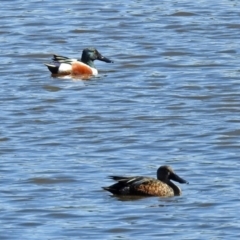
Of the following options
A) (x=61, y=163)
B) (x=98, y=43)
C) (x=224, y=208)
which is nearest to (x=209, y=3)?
(x=98, y=43)

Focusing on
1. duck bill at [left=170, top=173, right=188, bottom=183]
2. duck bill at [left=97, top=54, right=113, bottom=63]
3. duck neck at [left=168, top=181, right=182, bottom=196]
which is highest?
duck bill at [left=170, top=173, right=188, bottom=183]

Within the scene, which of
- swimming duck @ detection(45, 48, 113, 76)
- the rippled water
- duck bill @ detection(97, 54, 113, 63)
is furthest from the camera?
duck bill @ detection(97, 54, 113, 63)

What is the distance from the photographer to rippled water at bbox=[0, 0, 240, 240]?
42.3 feet

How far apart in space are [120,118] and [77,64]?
3.44 meters

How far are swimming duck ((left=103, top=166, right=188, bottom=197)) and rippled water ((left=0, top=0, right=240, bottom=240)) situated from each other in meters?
0.09

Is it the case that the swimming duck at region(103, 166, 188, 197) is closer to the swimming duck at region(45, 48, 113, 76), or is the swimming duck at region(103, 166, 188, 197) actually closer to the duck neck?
the duck neck

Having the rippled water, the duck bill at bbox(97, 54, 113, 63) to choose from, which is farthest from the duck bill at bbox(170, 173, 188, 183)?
the duck bill at bbox(97, 54, 113, 63)

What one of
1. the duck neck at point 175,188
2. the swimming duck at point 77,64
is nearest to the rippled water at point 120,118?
the duck neck at point 175,188

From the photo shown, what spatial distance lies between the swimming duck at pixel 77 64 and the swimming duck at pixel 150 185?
6268 mm

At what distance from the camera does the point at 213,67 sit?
66.7ft

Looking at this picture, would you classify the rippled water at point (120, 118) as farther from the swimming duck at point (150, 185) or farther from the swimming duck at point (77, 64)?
the swimming duck at point (77, 64)

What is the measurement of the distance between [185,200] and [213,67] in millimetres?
6939

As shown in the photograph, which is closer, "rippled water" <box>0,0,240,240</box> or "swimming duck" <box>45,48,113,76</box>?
"rippled water" <box>0,0,240,240</box>

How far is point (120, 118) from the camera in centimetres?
1714
